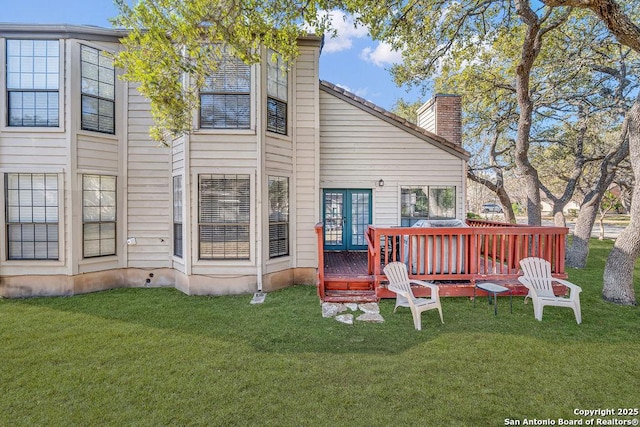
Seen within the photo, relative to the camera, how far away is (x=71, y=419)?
272cm

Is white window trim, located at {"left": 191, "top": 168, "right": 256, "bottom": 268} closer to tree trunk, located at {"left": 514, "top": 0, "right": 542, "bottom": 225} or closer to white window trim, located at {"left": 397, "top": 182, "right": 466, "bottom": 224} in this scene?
white window trim, located at {"left": 397, "top": 182, "right": 466, "bottom": 224}

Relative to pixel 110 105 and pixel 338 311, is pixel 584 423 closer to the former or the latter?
pixel 338 311

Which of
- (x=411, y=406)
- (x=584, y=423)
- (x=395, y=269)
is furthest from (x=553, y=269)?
(x=411, y=406)

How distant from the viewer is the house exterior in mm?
6211

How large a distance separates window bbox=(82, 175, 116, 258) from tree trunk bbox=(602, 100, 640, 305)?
10.5m

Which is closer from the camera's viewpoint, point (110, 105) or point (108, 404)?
point (108, 404)

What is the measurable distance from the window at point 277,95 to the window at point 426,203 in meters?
3.90

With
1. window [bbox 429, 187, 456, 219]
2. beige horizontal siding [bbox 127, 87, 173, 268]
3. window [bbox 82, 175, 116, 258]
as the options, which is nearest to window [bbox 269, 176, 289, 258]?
beige horizontal siding [bbox 127, 87, 173, 268]

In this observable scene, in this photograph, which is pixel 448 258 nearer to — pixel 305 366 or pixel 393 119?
pixel 305 366

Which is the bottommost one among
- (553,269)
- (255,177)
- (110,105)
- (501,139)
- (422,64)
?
(553,269)

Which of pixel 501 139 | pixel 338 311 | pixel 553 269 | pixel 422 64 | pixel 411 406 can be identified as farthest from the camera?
pixel 501 139

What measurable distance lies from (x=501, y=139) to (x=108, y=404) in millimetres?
15750

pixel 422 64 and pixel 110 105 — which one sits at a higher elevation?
pixel 422 64

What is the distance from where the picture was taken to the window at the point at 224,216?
633cm
